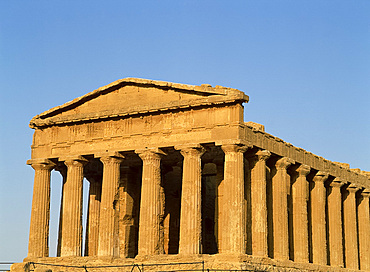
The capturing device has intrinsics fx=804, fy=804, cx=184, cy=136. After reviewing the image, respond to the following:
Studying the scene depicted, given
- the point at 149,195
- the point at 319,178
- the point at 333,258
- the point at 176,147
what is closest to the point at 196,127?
the point at 176,147

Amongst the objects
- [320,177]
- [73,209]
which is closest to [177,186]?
[73,209]

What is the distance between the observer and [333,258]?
150 ft

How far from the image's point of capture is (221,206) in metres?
41.7

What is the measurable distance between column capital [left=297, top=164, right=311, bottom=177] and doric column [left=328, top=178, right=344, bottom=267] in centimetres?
408

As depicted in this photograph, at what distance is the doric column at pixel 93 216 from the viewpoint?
147 ft

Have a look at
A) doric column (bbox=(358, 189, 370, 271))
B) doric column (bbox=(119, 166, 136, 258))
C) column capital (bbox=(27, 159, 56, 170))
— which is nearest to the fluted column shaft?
doric column (bbox=(119, 166, 136, 258))

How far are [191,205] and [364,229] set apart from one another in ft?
56.4

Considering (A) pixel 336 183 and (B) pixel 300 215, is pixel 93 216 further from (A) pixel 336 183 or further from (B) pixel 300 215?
(A) pixel 336 183

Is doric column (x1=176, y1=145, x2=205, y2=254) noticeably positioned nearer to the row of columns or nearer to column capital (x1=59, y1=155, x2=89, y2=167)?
the row of columns

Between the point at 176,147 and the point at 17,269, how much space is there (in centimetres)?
976

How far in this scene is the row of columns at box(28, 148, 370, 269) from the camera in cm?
3734

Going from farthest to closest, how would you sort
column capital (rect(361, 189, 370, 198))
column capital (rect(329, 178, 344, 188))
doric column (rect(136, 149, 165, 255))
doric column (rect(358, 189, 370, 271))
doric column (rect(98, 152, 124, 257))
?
column capital (rect(361, 189, 370, 198)) < doric column (rect(358, 189, 370, 271)) < column capital (rect(329, 178, 344, 188)) < doric column (rect(98, 152, 124, 257)) < doric column (rect(136, 149, 165, 255))

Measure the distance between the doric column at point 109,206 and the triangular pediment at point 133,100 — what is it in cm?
236

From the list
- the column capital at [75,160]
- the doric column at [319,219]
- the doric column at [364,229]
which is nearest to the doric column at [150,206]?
the column capital at [75,160]
